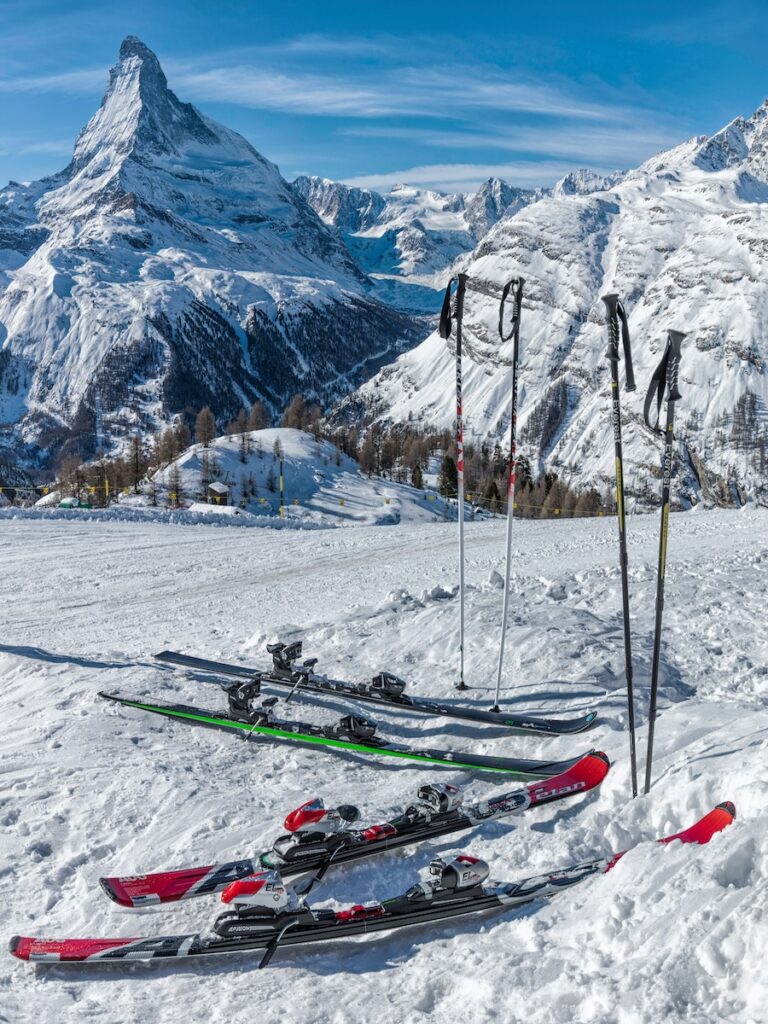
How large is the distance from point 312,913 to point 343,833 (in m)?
1.08

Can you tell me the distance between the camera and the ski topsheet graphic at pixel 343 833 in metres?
7.12

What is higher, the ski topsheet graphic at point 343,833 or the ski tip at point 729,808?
the ski tip at point 729,808

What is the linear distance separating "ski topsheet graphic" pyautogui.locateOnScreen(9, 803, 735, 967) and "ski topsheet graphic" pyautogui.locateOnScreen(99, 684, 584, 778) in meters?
2.66

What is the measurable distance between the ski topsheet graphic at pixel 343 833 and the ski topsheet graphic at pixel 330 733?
2.73 ft

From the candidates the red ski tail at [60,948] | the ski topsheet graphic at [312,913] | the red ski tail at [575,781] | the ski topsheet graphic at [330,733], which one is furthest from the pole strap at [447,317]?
the red ski tail at [60,948]

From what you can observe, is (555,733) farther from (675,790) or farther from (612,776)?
(675,790)

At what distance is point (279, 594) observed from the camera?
1905cm

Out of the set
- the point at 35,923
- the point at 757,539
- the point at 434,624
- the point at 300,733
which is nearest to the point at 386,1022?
the point at 35,923

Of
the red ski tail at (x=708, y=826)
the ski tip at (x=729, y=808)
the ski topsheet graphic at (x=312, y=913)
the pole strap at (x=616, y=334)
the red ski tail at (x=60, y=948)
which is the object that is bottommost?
the red ski tail at (x=60, y=948)

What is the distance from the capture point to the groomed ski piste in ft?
18.1

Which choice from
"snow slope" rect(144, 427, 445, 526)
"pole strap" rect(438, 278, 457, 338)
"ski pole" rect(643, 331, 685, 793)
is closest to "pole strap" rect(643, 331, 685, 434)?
"ski pole" rect(643, 331, 685, 793)

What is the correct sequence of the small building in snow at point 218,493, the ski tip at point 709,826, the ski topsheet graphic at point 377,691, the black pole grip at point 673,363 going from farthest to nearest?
the small building in snow at point 218,493 → the ski topsheet graphic at point 377,691 → the black pole grip at point 673,363 → the ski tip at point 709,826

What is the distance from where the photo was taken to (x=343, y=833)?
7586 mm

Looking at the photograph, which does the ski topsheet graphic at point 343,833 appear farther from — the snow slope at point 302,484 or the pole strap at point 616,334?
the snow slope at point 302,484
